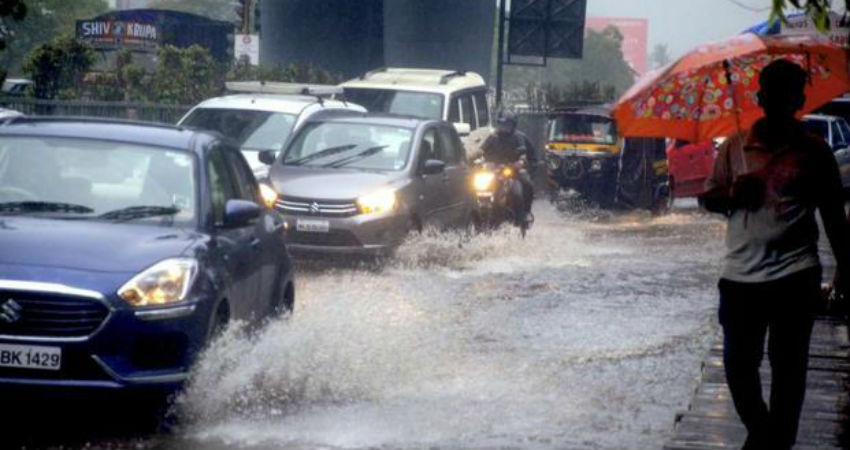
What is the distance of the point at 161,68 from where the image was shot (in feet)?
98.1

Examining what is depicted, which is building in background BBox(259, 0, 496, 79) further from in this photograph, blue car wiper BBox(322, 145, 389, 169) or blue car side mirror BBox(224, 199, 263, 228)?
blue car side mirror BBox(224, 199, 263, 228)

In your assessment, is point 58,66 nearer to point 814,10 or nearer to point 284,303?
point 284,303

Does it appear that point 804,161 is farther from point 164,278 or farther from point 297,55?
point 297,55

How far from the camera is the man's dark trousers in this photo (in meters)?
7.23

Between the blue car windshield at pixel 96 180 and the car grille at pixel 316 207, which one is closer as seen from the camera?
the blue car windshield at pixel 96 180

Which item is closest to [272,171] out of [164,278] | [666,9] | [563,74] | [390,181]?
[390,181]

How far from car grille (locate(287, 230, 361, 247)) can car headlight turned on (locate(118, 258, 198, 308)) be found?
8.12 metres

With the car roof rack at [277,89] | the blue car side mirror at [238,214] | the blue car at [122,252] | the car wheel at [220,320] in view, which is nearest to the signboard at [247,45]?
the car roof rack at [277,89]

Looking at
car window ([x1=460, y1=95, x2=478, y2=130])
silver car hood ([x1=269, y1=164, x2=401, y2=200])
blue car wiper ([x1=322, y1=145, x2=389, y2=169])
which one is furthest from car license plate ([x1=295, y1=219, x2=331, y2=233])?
car window ([x1=460, y1=95, x2=478, y2=130])

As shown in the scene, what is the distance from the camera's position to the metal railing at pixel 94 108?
24562 millimetres

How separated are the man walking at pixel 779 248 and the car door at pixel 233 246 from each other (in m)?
3.11

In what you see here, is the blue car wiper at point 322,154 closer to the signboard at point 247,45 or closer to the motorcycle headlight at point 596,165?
the signboard at point 247,45

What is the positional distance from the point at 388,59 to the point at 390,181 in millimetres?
31856

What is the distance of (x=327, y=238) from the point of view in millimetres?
17016
